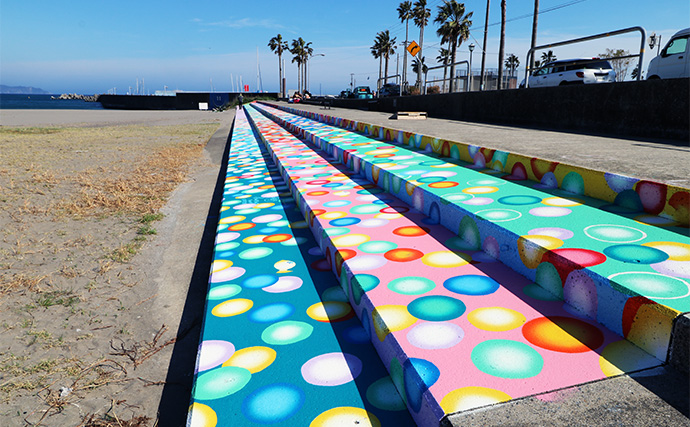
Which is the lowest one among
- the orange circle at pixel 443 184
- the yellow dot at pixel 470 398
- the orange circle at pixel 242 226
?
the orange circle at pixel 242 226

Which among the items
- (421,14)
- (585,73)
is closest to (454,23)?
(421,14)

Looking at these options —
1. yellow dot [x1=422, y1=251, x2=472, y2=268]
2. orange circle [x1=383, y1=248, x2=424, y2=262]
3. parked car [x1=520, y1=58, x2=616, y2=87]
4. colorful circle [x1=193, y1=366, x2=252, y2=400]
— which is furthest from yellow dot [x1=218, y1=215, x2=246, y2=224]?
parked car [x1=520, y1=58, x2=616, y2=87]

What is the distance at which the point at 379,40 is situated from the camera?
241 ft

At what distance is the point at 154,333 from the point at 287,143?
5022mm

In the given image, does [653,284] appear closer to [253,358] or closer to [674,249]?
[674,249]

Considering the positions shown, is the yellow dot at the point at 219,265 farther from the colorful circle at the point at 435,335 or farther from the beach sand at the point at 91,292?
the colorful circle at the point at 435,335

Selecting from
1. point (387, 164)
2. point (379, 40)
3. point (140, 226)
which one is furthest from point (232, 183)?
point (379, 40)

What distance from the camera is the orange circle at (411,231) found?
235 cm

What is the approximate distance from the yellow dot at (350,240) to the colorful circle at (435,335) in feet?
2.74

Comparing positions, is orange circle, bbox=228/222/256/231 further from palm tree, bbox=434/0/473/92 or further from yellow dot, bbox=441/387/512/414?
palm tree, bbox=434/0/473/92

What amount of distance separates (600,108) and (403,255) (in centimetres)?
518

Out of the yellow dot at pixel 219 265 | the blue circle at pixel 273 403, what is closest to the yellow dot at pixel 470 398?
the blue circle at pixel 273 403

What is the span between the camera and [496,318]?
1.47m

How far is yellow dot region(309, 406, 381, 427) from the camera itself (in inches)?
46.7
